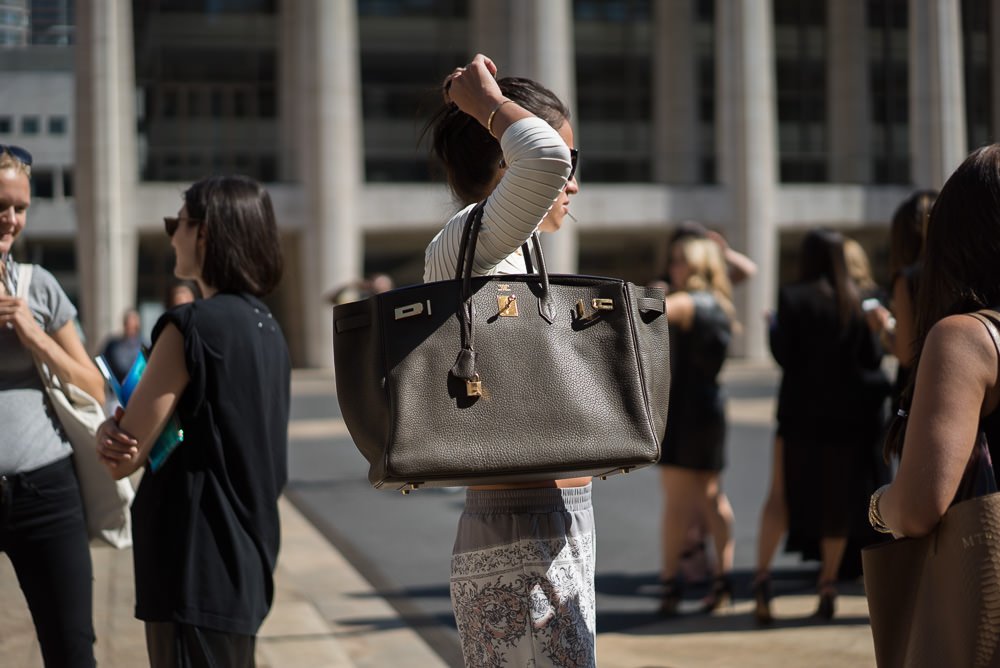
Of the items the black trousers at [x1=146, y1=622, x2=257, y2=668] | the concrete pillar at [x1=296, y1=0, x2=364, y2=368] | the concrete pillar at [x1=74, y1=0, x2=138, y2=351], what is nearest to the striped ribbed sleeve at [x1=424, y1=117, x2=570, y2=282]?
the black trousers at [x1=146, y1=622, x2=257, y2=668]

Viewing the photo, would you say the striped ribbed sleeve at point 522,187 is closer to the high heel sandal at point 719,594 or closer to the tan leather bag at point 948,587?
the tan leather bag at point 948,587

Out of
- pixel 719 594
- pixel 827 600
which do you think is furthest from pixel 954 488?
pixel 719 594

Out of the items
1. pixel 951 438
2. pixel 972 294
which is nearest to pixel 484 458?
pixel 951 438

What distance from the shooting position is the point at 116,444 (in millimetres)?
2943

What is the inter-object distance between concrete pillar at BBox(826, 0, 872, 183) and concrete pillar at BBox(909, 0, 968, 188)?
2.40 m

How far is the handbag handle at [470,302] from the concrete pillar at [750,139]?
3586 cm

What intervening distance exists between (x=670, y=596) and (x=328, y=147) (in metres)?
30.4

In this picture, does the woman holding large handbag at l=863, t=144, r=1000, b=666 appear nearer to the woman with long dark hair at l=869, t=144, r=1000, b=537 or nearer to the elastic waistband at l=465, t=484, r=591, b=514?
the woman with long dark hair at l=869, t=144, r=1000, b=537

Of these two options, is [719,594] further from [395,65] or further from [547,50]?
[395,65]

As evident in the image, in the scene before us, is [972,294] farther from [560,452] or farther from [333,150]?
[333,150]

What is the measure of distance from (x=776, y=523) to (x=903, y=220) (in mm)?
1921

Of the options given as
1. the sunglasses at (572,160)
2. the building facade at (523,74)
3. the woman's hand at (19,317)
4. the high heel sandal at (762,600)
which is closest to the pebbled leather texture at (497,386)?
the sunglasses at (572,160)

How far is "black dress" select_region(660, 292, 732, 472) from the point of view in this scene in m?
6.18

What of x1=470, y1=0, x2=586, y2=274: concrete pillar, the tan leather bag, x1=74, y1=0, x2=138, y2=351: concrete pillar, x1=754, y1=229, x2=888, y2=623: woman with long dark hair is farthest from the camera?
x1=470, y1=0, x2=586, y2=274: concrete pillar
